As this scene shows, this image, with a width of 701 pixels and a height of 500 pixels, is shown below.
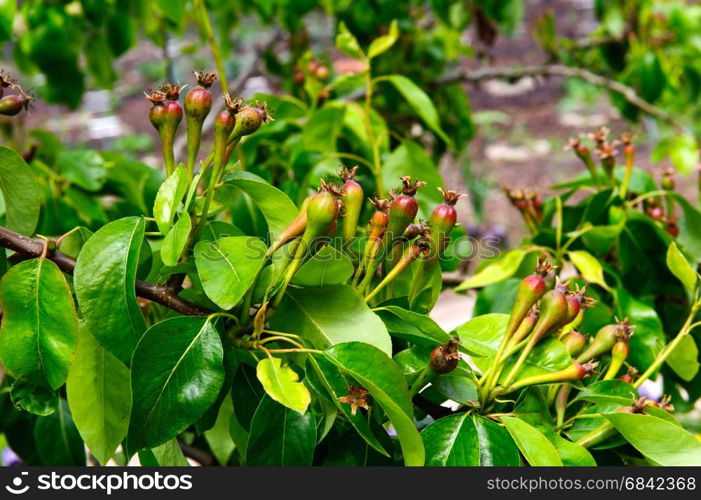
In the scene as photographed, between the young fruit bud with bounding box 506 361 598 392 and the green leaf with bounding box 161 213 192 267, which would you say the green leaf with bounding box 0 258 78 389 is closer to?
the green leaf with bounding box 161 213 192 267

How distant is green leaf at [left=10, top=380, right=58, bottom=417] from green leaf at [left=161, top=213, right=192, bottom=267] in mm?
114

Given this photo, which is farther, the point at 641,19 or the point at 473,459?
the point at 641,19

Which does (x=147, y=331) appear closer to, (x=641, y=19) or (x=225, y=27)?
(x=641, y=19)

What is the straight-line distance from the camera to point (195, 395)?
0.42 m

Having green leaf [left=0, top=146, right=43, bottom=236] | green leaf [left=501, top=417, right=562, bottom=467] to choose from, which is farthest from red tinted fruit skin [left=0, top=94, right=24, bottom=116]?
green leaf [left=501, top=417, right=562, bottom=467]

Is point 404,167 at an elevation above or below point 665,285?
above

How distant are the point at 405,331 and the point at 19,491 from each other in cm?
25

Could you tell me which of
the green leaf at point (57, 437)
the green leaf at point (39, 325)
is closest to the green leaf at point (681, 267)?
the green leaf at point (39, 325)

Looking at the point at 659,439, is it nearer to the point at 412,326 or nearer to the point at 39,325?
the point at 412,326

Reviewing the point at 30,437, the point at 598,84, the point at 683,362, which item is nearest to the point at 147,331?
the point at 683,362

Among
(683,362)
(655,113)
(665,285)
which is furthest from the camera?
(655,113)

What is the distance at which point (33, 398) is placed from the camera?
469 mm

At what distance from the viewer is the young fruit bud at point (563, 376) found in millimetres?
437

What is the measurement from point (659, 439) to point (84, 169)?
685mm
